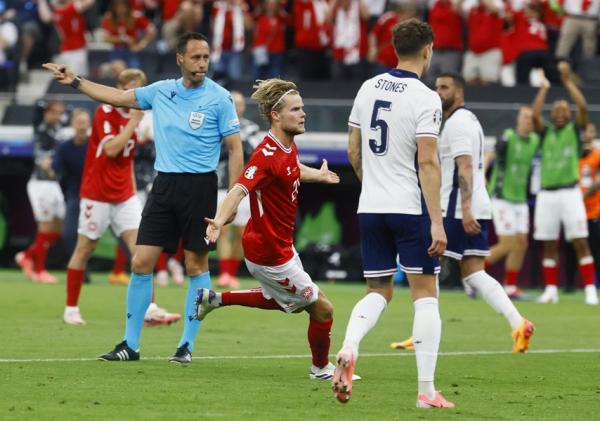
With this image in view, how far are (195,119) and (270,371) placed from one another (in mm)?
1966

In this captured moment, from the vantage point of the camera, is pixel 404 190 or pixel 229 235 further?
pixel 229 235

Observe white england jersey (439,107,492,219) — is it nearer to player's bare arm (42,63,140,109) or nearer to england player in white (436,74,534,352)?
england player in white (436,74,534,352)

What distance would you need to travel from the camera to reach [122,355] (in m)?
10.4

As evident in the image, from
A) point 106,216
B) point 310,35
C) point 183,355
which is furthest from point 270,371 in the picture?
point 310,35

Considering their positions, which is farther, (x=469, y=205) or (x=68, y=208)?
(x=68, y=208)

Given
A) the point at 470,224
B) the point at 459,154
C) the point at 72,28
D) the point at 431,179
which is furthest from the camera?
the point at 72,28

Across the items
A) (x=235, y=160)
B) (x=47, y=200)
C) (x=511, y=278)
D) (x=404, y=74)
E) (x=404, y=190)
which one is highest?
(x=404, y=74)

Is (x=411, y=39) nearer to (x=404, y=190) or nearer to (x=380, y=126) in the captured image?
(x=380, y=126)

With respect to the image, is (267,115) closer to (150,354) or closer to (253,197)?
(253,197)

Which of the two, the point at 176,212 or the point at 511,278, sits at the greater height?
the point at 176,212

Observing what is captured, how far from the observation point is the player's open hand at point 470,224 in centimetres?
1159

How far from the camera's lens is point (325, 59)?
25.3 meters

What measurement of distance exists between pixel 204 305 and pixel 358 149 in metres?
1.69

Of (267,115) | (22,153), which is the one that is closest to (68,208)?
(22,153)
